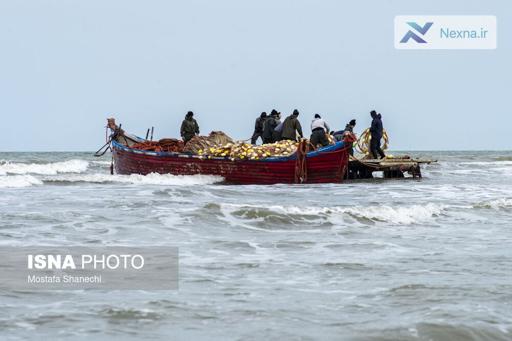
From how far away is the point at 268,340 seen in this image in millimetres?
5648

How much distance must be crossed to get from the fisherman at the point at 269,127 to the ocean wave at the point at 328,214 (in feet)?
29.7

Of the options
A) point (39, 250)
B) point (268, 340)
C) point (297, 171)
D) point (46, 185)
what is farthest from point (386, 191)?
point (268, 340)

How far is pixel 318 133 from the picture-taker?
22.1 m

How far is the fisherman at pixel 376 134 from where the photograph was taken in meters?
25.1

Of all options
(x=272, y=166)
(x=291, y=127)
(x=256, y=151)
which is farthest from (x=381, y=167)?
(x=256, y=151)

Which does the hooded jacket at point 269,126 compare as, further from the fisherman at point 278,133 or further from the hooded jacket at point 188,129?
the hooded jacket at point 188,129

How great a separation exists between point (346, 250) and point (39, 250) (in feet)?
11.5

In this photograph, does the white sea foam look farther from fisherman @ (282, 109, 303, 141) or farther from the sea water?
fisherman @ (282, 109, 303, 141)

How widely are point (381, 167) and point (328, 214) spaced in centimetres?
1285

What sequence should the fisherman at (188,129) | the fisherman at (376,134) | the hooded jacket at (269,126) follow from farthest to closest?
the fisherman at (376,134)
the fisherman at (188,129)
the hooded jacket at (269,126)

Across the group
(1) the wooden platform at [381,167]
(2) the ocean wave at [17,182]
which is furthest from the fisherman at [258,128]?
(2) the ocean wave at [17,182]

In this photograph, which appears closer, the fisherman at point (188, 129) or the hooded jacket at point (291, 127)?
the hooded jacket at point (291, 127)

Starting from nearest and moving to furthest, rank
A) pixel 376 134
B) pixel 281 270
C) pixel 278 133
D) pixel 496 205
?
pixel 281 270, pixel 496 205, pixel 278 133, pixel 376 134

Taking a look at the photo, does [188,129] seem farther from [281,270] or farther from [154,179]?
[281,270]
